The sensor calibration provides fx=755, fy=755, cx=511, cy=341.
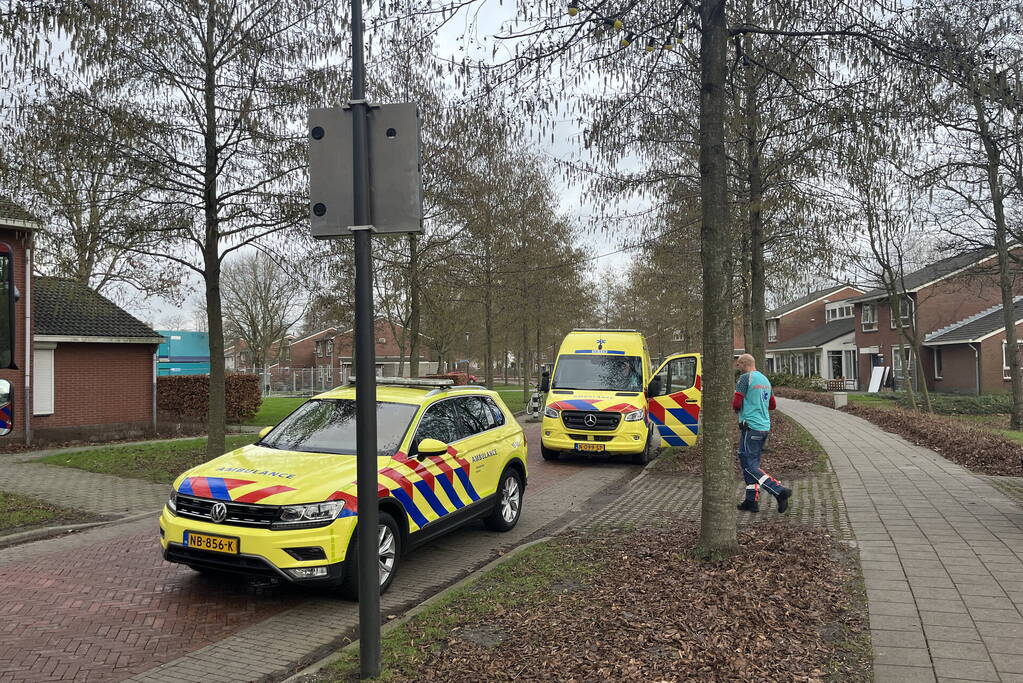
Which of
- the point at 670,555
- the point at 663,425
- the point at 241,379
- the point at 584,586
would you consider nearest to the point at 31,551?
the point at 584,586

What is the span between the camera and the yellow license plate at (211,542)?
539cm

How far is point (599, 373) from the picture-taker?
14414 millimetres

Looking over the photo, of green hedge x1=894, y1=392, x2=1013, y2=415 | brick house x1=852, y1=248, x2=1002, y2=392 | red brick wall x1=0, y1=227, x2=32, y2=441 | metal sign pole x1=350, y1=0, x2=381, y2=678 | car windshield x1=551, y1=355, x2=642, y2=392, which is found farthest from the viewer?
brick house x1=852, y1=248, x2=1002, y2=392

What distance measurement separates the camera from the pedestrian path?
13.3 ft

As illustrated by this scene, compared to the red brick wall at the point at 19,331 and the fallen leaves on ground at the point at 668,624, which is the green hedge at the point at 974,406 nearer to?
the fallen leaves on ground at the point at 668,624

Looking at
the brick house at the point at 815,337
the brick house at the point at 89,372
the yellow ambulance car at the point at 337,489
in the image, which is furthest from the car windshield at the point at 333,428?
the brick house at the point at 815,337

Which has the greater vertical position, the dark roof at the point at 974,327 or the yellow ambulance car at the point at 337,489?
the dark roof at the point at 974,327

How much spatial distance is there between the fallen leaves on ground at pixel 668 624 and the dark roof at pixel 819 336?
47.1 meters

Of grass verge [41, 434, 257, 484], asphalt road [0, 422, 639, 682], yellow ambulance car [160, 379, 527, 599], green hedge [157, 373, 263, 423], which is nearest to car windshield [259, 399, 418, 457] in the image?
yellow ambulance car [160, 379, 527, 599]

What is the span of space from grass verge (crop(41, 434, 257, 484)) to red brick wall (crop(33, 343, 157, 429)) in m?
4.06

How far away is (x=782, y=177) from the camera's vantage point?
1301cm

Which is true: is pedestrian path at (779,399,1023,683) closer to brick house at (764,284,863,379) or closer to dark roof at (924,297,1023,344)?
dark roof at (924,297,1023,344)

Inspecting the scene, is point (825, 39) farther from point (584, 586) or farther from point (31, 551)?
point (31, 551)

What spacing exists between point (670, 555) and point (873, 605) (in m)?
1.64
